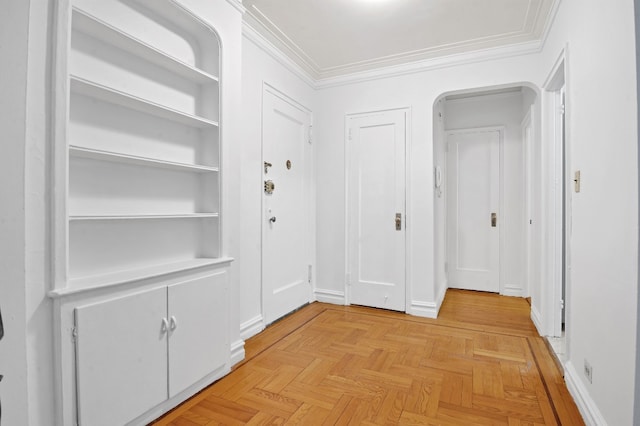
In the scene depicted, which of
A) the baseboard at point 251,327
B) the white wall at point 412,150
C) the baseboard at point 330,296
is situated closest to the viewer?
the baseboard at point 251,327

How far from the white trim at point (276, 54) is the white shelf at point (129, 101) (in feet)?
3.70

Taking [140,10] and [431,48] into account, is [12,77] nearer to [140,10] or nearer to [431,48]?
[140,10]

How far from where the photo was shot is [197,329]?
206 centimetres

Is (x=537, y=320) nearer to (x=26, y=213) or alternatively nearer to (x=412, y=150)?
(x=412, y=150)

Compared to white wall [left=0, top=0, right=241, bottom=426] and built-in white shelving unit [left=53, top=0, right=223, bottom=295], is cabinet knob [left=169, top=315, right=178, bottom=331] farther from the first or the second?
white wall [left=0, top=0, right=241, bottom=426]

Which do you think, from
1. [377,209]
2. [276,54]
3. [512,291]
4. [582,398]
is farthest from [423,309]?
[276,54]

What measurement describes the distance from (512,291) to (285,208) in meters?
3.10

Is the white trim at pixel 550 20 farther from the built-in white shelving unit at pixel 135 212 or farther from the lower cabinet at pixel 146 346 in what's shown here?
the lower cabinet at pixel 146 346

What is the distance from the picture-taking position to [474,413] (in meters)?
1.86

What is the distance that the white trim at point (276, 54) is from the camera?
291 centimetres

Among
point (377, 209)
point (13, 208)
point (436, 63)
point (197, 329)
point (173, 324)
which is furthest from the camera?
point (377, 209)

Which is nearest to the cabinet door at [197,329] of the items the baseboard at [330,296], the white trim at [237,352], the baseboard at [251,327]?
the white trim at [237,352]

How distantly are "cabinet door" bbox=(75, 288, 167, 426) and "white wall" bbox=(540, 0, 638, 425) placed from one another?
2.09 metres

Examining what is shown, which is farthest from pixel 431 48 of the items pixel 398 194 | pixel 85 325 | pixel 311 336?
pixel 85 325
